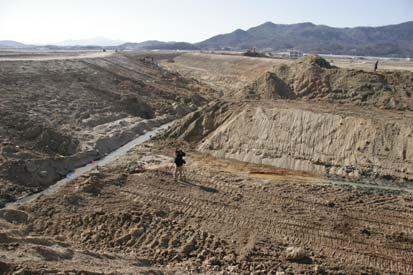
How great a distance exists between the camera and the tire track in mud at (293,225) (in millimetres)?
11828

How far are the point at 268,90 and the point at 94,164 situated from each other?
996cm

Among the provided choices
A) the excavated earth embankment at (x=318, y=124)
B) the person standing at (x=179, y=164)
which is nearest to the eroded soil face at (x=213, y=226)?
the person standing at (x=179, y=164)

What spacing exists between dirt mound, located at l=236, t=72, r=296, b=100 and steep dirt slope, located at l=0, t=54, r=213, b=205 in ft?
21.3

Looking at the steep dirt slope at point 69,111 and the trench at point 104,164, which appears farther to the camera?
the steep dirt slope at point 69,111

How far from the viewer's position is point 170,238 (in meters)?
12.6

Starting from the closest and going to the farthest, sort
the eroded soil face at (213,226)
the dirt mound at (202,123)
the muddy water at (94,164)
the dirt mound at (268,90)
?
the eroded soil face at (213,226) < the muddy water at (94,164) < the dirt mound at (202,123) < the dirt mound at (268,90)

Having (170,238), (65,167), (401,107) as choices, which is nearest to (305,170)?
(401,107)

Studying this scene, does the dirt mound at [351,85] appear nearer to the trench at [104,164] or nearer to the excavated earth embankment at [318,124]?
the excavated earth embankment at [318,124]

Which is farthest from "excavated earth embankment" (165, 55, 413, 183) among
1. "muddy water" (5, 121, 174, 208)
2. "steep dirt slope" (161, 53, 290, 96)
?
"steep dirt slope" (161, 53, 290, 96)

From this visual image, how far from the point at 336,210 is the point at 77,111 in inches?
673

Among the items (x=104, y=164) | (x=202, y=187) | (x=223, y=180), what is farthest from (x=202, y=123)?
(x=202, y=187)

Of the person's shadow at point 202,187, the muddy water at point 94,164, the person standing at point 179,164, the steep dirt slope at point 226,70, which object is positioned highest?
the steep dirt slope at point 226,70

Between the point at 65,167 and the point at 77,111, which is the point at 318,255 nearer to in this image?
the point at 65,167

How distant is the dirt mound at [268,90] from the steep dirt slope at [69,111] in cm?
649
